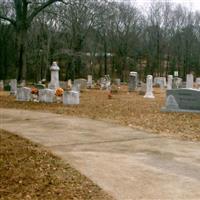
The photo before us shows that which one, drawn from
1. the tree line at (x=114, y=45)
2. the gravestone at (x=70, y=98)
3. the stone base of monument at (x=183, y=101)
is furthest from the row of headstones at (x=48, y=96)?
the tree line at (x=114, y=45)

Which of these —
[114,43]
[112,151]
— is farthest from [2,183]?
[114,43]

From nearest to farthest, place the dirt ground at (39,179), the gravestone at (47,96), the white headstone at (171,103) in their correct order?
the dirt ground at (39,179)
the white headstone at (171,103)
the gravestone at (47,96)

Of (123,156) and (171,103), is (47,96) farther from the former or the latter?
(123,156)

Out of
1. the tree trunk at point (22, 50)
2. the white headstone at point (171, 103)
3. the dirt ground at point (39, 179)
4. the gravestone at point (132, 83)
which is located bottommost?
the dirt ground at point (39, 179)

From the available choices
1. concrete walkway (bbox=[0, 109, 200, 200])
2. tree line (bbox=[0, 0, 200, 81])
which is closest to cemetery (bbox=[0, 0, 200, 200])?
concrete walkway (bbox=[0, 109, 200, 200])

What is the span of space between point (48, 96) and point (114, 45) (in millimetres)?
42759

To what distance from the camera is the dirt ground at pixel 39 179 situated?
538 centimetres

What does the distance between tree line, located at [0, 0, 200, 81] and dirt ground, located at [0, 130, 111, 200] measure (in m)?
34.3

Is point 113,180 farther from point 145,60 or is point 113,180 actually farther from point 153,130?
point 145,60

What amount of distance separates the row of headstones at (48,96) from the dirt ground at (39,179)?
10.9m

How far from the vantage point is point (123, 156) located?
25.1 ft

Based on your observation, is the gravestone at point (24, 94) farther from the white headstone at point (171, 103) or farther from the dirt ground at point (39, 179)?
the dirt ground at point (39, 179)

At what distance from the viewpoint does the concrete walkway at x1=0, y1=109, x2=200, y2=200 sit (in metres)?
5.65

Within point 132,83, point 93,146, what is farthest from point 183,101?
point 132,83
